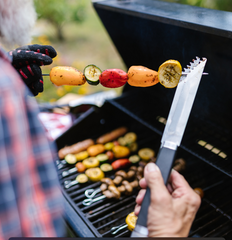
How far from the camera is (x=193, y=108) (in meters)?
2.05

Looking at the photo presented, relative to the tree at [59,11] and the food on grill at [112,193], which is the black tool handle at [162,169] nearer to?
the food on grill at [112,193]

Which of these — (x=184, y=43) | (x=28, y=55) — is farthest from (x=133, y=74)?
(x=28, y=55)

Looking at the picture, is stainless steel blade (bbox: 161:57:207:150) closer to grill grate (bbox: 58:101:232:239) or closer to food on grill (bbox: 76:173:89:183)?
grill grate (bbox: 58:101:232:239)

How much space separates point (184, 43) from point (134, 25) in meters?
0.56

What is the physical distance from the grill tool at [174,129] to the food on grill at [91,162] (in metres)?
1.43

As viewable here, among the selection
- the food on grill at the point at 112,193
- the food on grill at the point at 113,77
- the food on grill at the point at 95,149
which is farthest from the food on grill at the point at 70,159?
the food on grill at the point at 113,77

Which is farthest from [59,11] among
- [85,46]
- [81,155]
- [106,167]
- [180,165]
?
[180,165]

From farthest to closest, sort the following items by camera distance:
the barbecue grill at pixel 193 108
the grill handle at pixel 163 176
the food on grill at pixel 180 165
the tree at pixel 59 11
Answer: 1. the tree at pixel 59 11
2. the food on grill at pixel 180 165
3. the barbecue grill at pixel 193 108
4. the grill handle at pixel 163 176

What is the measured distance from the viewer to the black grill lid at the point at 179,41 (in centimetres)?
141

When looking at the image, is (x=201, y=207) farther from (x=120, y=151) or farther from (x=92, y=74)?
(x=92, y=74)

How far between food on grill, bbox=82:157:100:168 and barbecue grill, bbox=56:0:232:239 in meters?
0.19

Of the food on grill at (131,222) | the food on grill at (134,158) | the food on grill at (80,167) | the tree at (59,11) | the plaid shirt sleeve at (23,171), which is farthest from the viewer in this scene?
the tree at (59,11)

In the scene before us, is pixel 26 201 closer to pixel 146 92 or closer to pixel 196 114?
pixel 196 114

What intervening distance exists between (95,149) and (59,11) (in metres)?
8.18
